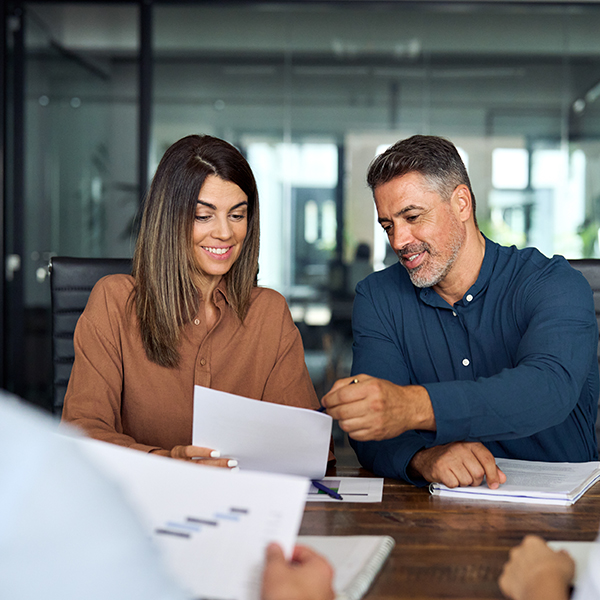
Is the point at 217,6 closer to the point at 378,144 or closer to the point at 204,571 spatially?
the point at 378,144

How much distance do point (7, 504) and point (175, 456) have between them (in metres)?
0.69

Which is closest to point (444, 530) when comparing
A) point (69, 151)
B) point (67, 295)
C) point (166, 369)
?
point (166, 369)

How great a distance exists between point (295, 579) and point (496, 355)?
1.00 meters

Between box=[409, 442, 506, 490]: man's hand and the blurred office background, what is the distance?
2778 millimetres

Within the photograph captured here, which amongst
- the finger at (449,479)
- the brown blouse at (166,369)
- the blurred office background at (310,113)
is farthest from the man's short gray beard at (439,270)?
the blurred office background at (310,113)

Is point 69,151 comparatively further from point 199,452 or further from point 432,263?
point 199,452

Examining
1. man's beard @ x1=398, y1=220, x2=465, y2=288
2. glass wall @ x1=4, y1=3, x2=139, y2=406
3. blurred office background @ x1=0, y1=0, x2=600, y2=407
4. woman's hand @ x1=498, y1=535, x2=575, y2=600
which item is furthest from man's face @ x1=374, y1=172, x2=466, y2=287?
glass wall @ x1=4, y1=3, x2=139, y2=406

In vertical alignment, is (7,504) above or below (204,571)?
above

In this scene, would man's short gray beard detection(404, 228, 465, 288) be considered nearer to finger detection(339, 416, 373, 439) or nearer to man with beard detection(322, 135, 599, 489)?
man with beard detection(322, 135, 599, 489)

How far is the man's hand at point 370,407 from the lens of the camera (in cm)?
106

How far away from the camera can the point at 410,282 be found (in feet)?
5.53

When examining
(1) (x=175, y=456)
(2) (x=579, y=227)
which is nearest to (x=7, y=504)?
(1) (x=175, y=456)

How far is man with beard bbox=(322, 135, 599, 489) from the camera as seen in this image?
1242mm

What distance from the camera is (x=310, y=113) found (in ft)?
13.0
